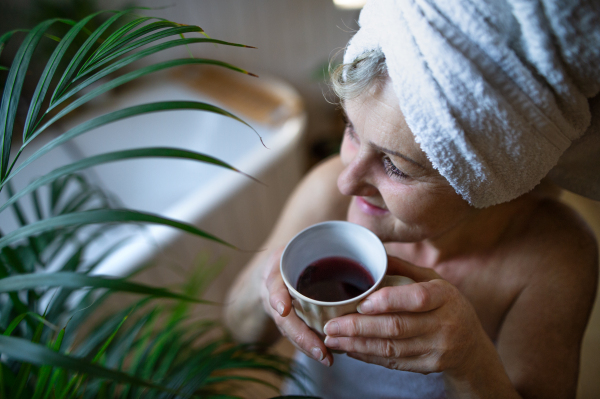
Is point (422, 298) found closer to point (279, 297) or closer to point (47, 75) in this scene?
point (279, 297)

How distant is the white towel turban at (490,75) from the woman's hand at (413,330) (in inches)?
6.8

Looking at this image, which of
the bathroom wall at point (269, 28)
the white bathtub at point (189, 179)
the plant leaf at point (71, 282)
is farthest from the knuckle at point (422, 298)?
the bathroom wall at point (269, 28)

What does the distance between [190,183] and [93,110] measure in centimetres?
70

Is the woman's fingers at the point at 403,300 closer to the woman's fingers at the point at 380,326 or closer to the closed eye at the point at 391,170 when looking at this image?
the woman's fingers at the point at 380,326

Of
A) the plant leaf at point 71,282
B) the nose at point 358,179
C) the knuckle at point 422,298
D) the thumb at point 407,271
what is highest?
the plant leaf at point 71,282

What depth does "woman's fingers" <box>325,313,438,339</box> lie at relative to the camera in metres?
0.49

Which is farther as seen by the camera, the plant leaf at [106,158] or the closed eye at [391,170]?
the closed eye at [391,170]

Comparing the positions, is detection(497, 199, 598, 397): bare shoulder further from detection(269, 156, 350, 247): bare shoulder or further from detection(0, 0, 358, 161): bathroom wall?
detection(0, 0, 358, 161): bathroom wall

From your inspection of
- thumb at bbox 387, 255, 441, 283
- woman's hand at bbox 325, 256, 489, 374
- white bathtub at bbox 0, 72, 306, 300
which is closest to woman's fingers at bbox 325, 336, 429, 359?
woman's hand at bbox 325, 256, 489, 374

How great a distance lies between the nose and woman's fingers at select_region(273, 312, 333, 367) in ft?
Answer: 0.74

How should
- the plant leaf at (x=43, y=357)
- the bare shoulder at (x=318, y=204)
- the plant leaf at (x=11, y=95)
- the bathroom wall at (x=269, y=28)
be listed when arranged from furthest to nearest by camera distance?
the bathroom wall at (x=269, y=28) → the bare shoulder at (x=318, y=204) → the plant leaf at (x=11, y=95) → the plant leaf at (x=43, y=357)

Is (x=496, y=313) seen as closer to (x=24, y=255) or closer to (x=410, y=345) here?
(x=410, y=345)

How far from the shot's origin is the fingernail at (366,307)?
18.7 inches

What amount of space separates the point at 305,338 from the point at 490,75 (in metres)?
0.43
